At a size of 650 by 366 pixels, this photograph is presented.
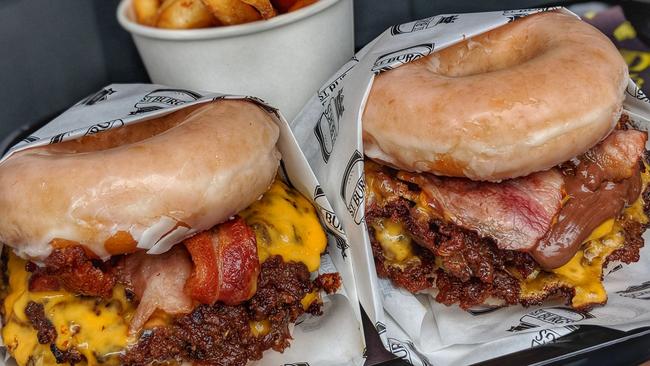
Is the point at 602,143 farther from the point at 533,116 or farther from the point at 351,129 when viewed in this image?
the point at 351,129

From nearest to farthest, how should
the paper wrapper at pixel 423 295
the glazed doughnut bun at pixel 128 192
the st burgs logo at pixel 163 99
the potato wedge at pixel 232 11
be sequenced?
the glazed doughnut bun at pixel 128 192
the paper wrapper at pixel 423 295
the st burgs logo at pixel 163 99
the potato wedge at pixel 232 11

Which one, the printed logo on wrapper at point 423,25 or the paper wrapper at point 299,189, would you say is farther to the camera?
the printed logo on wrapper at point 423,25

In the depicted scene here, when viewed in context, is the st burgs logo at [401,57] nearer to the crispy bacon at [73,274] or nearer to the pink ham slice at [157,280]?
the pink ham slice at [157,280]

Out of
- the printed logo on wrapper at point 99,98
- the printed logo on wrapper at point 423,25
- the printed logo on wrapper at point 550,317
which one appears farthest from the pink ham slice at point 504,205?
the printed logo on wrapper at point 99,98

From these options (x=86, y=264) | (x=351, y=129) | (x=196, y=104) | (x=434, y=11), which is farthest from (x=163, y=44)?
(x=434, y=11)

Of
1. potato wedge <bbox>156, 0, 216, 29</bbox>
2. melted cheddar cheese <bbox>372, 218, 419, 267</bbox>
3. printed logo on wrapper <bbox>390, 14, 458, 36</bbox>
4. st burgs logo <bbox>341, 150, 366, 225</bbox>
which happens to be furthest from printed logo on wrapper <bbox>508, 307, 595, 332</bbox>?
potato wedge <bbox>156, 0, 216, 29</bbox>

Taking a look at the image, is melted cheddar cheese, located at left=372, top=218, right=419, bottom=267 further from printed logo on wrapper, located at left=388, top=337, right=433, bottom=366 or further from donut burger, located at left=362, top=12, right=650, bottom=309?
printed logo on wrapper, located at left=388, top=337, right=433, bottom=366

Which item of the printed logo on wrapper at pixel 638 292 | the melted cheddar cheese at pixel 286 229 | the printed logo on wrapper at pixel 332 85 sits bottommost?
the printed logo on wrapper at pixel 638 292
